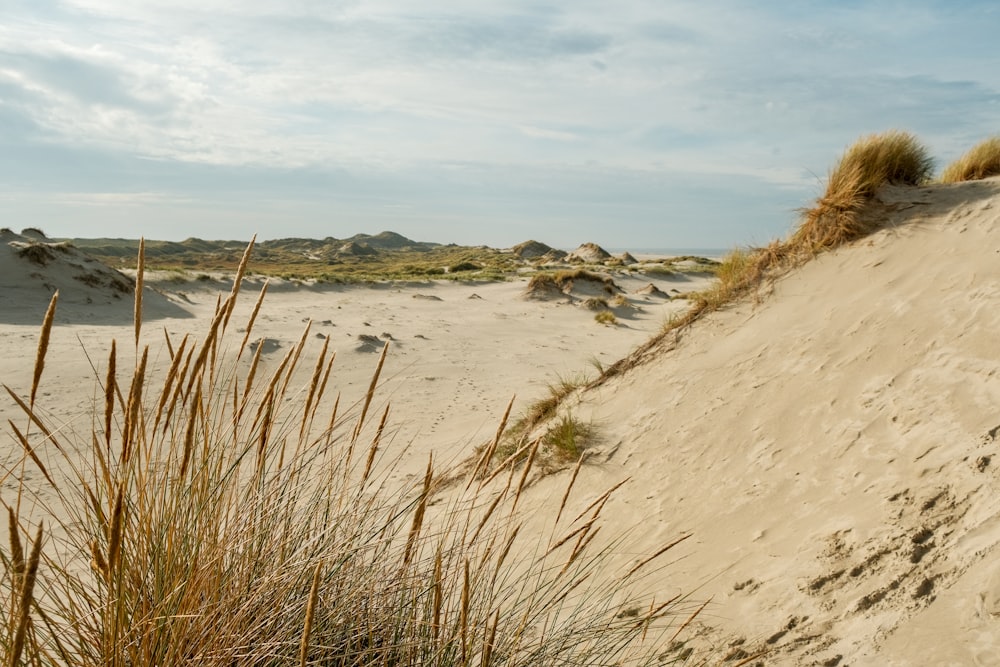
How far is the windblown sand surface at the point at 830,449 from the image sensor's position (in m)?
2.49

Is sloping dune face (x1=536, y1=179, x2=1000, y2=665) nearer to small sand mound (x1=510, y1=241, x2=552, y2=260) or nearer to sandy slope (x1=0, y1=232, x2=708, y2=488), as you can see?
sandy slope (x1=0, y1=232, x2=708, y2=488)

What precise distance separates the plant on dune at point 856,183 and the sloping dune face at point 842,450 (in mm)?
202

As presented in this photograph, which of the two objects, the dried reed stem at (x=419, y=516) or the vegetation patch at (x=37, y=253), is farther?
the vegetation patch at (x=37, y=253)

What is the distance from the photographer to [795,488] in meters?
3.47

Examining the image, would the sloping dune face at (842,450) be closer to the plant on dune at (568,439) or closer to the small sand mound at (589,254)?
the plant on dune at (568,439)

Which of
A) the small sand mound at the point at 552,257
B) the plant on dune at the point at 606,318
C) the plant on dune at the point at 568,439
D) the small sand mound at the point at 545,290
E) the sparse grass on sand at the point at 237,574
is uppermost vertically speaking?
the small sand mound at the point at 552,257

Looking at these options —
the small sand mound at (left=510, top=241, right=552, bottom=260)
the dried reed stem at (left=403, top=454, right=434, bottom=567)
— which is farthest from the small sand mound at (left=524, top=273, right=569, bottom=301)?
the small sand mound at (left=510, top=241, right=552, bottom=260)

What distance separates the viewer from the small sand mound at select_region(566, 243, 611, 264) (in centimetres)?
4394

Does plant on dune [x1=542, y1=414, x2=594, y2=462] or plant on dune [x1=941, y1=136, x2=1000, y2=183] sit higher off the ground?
plant on dune [x1=941, y1=136, x2=1000, y2=183]

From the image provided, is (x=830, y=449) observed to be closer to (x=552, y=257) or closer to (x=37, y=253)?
(x=37, y=253)

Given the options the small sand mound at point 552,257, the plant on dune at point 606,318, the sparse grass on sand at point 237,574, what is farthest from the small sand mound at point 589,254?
the sparse grass on sand at point 237,574

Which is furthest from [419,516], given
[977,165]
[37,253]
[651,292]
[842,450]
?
[651,292]

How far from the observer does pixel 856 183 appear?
19.2 ft

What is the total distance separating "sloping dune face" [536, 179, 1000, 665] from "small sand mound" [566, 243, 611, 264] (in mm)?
37904
